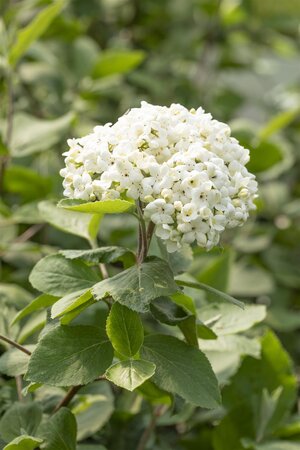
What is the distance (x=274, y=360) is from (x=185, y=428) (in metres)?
0.24

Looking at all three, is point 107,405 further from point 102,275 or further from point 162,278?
point 162,278

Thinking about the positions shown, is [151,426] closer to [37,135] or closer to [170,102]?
[37,135]

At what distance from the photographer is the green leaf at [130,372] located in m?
0.80

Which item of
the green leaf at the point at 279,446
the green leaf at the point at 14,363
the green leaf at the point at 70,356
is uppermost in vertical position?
the green leaf at the point at 70,356

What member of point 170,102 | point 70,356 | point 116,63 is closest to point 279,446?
point 70,356

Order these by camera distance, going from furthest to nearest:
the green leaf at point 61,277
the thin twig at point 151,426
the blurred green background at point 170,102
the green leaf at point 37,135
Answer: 1. the green leaf at point 37,135
2. the blurred green background at point 170,102
3. the thin twig at point 151,426
4. the green leaf at point 61,277

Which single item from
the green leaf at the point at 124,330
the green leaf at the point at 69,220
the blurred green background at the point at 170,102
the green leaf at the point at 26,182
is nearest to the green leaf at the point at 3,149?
the blurred green background at the point at 170,102

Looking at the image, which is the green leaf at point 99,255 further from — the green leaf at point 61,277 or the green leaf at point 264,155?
the green leaf at point 264,155

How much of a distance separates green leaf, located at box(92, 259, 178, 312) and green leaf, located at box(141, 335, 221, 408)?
0.28 feet

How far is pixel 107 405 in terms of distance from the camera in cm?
112

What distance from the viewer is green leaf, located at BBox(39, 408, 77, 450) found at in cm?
91

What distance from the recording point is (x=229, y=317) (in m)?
1.06

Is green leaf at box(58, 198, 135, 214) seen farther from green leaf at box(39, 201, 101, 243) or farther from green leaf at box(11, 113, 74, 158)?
green leaf at box(11, 113, 74, 158)

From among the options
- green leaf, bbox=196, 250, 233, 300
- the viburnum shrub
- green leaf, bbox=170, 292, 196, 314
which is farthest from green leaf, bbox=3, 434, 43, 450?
green leaf, bbox=196, 250, 233, 300
